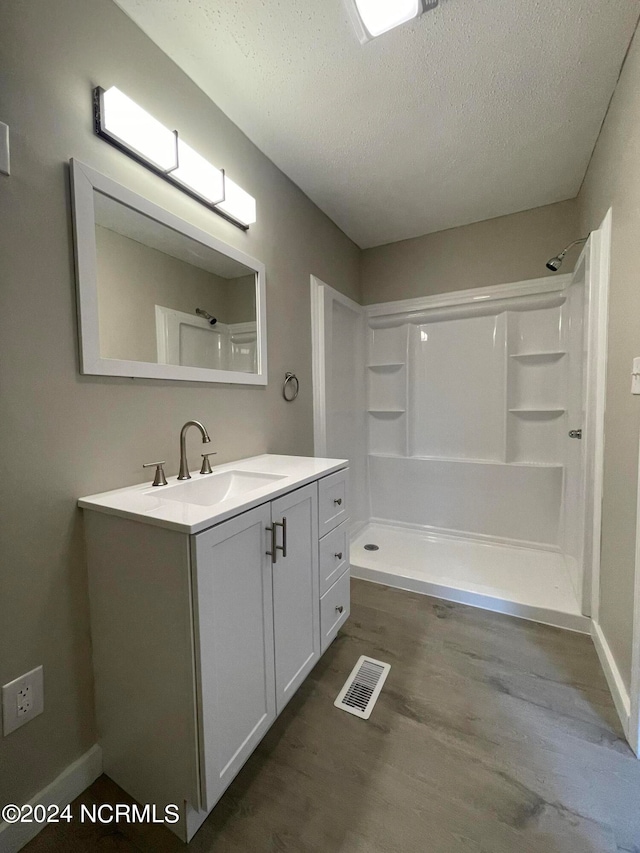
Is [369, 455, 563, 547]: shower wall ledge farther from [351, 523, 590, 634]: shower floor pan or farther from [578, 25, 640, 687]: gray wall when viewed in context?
[578, 25, 640, 687]: gray wall

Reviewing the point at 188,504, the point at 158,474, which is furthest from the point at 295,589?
the point at 158,474

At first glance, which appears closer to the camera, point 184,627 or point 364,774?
point 184,627

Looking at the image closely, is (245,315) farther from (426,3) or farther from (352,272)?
(352,272)

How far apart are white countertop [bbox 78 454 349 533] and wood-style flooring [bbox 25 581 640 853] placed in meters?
0.86

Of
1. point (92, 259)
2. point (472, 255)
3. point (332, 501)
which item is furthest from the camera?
point (472, 255)

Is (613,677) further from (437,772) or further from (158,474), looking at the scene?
(158,474)

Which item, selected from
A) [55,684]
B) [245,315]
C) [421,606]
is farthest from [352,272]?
[55,684]

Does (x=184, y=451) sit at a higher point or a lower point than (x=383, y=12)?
lower

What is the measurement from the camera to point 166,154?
1239 mm

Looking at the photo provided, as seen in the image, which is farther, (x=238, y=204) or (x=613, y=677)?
(x=238, y=204)

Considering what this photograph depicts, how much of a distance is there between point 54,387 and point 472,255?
9.02 feet

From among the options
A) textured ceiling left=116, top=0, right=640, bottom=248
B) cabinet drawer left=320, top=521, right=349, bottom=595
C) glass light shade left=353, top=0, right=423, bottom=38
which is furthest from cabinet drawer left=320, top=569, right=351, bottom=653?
glass light shade left=353, top=0, right=423, bottom=38

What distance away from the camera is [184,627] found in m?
0.83

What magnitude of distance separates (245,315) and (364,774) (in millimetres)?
1806
